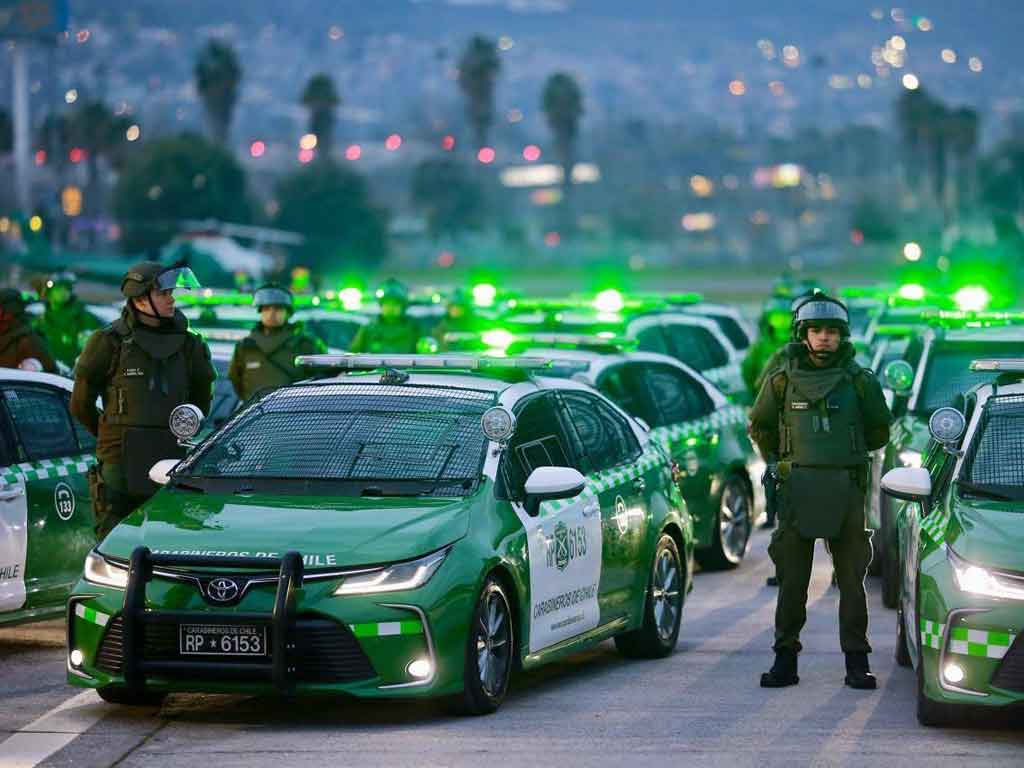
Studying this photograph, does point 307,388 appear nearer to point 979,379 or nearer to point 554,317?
point 979,379

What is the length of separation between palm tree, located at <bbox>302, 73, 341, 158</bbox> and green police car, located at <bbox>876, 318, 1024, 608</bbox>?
5546 inches

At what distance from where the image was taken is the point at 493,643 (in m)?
9.10

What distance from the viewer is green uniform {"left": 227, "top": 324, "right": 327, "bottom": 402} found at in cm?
1495

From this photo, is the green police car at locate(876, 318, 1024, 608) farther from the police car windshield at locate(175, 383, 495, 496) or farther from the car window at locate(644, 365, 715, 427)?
the police car windshield at locate(175, 383, 495, 496)

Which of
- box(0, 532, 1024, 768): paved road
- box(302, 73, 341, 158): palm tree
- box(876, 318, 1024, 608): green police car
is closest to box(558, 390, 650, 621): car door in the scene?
box(0, 532, 1024, 768): paved road

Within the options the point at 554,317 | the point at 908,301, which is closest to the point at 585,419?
the point at 554,317

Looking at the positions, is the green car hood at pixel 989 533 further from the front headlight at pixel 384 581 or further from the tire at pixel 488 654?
the front headlight at pixel 384 581

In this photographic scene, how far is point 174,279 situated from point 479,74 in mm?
159894

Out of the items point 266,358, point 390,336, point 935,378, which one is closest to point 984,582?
point 935,378

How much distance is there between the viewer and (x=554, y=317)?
64.0 feet

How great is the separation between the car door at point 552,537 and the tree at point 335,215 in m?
117

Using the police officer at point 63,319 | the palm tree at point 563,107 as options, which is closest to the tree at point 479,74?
the palm tree at point 563,107

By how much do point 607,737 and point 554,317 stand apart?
434 inches

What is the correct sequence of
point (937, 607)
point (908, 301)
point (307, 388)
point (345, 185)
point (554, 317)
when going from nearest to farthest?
1. point (937, 607)
2. point (307, 388)
3. point (554, 317)
4. point (908, 301)
5. point (345, 185)
